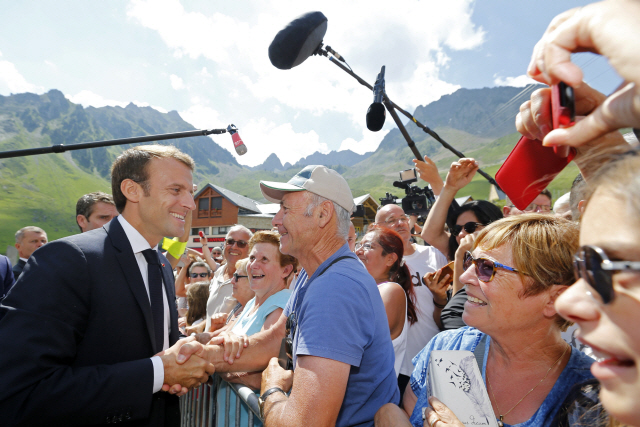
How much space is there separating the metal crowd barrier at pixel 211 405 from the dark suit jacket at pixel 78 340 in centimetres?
55

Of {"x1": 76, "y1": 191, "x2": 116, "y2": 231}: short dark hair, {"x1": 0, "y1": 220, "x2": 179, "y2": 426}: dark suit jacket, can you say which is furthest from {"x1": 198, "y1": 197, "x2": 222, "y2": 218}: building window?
{"x1": 0, "y1": 220, "x2": 179, "y2": 426}: dark suit jacket

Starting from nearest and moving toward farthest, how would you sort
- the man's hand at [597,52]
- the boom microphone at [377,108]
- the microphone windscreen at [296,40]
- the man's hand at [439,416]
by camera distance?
the man's hand at [597,52], the man's hand at [439,416], the microphone windscreen at [296,40], the boom microphone at [377,108]

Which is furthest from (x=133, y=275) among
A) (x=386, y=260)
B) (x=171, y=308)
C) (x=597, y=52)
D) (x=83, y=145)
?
(x=83, y=145)

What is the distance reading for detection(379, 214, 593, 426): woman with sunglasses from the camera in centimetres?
182

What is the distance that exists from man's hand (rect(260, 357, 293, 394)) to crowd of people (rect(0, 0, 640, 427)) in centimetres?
1

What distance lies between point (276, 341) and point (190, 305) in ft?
12.5

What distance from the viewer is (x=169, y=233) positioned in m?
2.57

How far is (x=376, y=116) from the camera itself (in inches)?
153

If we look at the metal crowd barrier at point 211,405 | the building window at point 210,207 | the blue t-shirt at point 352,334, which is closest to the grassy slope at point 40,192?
the building window at point 210,207

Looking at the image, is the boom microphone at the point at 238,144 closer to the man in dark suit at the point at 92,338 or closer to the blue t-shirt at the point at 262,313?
the blue t-shirt at the point at 262,313

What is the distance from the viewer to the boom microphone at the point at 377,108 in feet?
12.6

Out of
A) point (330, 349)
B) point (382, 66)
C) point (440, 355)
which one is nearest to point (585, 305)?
point (440, 355)

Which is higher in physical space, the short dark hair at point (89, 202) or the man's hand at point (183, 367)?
the short dark hair at point (89, 202)

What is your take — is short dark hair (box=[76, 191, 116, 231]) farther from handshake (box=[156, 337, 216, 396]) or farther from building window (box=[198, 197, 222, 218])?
building window (box=[198, 197, 222, 218])
